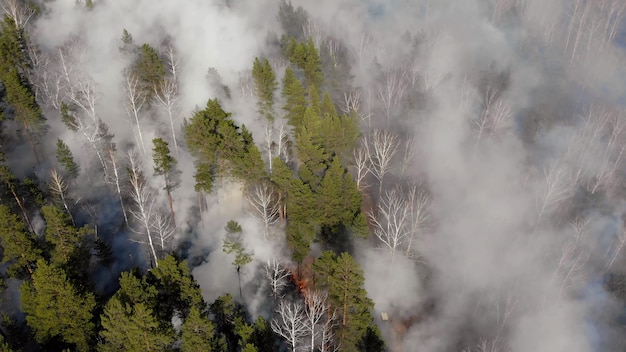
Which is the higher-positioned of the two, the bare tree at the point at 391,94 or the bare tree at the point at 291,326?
the bare tree at the point at 391,94

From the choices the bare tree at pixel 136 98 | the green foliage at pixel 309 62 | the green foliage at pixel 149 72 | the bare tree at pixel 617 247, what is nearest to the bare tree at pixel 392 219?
the green foliage at pixel 309 62

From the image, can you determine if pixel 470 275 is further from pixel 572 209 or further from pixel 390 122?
pixel 390 122

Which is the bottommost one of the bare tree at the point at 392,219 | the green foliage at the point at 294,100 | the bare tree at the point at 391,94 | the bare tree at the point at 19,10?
the bare tree at the point at 392,219

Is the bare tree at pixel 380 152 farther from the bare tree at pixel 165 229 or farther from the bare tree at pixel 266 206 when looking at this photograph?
the bare tree at pixel 165 229

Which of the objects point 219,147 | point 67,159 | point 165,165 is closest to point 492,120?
point 219,147

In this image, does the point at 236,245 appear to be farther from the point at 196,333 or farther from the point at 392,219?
the point at 392,219

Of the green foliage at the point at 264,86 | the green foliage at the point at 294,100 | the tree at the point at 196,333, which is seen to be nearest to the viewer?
the tree at the point at 196,333

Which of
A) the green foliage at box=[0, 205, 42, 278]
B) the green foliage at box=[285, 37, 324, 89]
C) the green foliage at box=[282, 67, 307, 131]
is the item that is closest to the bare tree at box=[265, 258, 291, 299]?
the green foliage at box=[282, 67, 307, 131]
